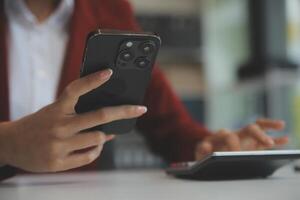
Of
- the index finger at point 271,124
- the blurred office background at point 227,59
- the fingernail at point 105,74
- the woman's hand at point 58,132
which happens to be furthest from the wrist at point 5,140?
the blurred office background at point 227,59

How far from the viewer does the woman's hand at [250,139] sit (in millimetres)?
779

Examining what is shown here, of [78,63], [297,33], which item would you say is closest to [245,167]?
[78,63]

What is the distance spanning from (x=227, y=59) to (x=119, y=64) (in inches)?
91.7

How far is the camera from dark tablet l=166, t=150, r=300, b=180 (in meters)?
0.57

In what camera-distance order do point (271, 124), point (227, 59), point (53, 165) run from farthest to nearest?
point (227, 59), point (271, 124), point (53, 165)

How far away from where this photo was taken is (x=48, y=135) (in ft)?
1.80

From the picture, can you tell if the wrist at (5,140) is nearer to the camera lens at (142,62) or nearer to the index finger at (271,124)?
the camera lens at (142,62)

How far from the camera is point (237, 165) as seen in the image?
59 cm

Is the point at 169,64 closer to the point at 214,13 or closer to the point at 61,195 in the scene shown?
the point at 214,13

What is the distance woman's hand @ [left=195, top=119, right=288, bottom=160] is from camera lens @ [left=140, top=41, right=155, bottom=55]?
0.97ft

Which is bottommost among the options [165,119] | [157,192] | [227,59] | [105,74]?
[227,59]

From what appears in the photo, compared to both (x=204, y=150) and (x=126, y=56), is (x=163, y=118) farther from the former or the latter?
(x=126, y=56)

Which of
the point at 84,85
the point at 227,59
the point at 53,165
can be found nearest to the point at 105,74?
the point at 84,85

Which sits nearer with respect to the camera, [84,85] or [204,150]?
[84,85]
